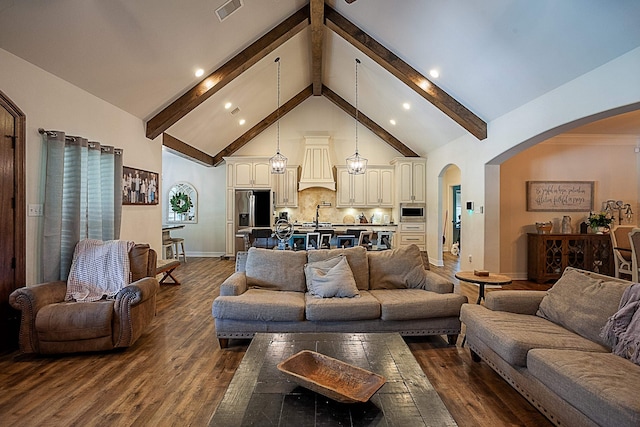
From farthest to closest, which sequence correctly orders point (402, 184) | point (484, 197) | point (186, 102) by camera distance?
point (402, 184)
point (484, 197)
point (186, 102)

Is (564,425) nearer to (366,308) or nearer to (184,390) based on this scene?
(366,308)

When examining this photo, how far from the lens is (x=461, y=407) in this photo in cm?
235

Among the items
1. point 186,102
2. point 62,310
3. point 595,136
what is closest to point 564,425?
point 62,310

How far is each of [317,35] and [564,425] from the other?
6.10 m

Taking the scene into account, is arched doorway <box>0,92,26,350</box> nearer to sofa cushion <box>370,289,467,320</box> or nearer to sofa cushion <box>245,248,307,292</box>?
sofa cushion <box>245,248,307,292</box>

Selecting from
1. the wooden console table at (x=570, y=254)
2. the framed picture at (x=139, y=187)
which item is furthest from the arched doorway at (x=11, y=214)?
the wooden console table at (x=570, y=254)

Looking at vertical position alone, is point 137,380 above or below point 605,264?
below

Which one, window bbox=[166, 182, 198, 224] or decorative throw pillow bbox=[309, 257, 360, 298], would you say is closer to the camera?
decorative throw pillow bbox=[309, 257, 360, 298]

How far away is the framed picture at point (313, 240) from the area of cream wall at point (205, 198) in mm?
4213

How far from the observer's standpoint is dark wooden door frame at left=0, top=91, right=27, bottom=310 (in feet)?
10.9

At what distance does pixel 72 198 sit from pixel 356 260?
317 centimetres

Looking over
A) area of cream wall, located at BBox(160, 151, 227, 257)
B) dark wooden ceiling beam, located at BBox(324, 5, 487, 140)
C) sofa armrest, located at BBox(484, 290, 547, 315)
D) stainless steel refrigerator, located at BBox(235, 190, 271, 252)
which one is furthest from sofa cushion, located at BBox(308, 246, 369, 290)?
area of cream wall, located at BBox(160, 151, 227, 257)

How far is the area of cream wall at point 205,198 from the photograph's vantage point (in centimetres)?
962

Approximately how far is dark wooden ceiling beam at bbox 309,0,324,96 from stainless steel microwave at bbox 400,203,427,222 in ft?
12.3
